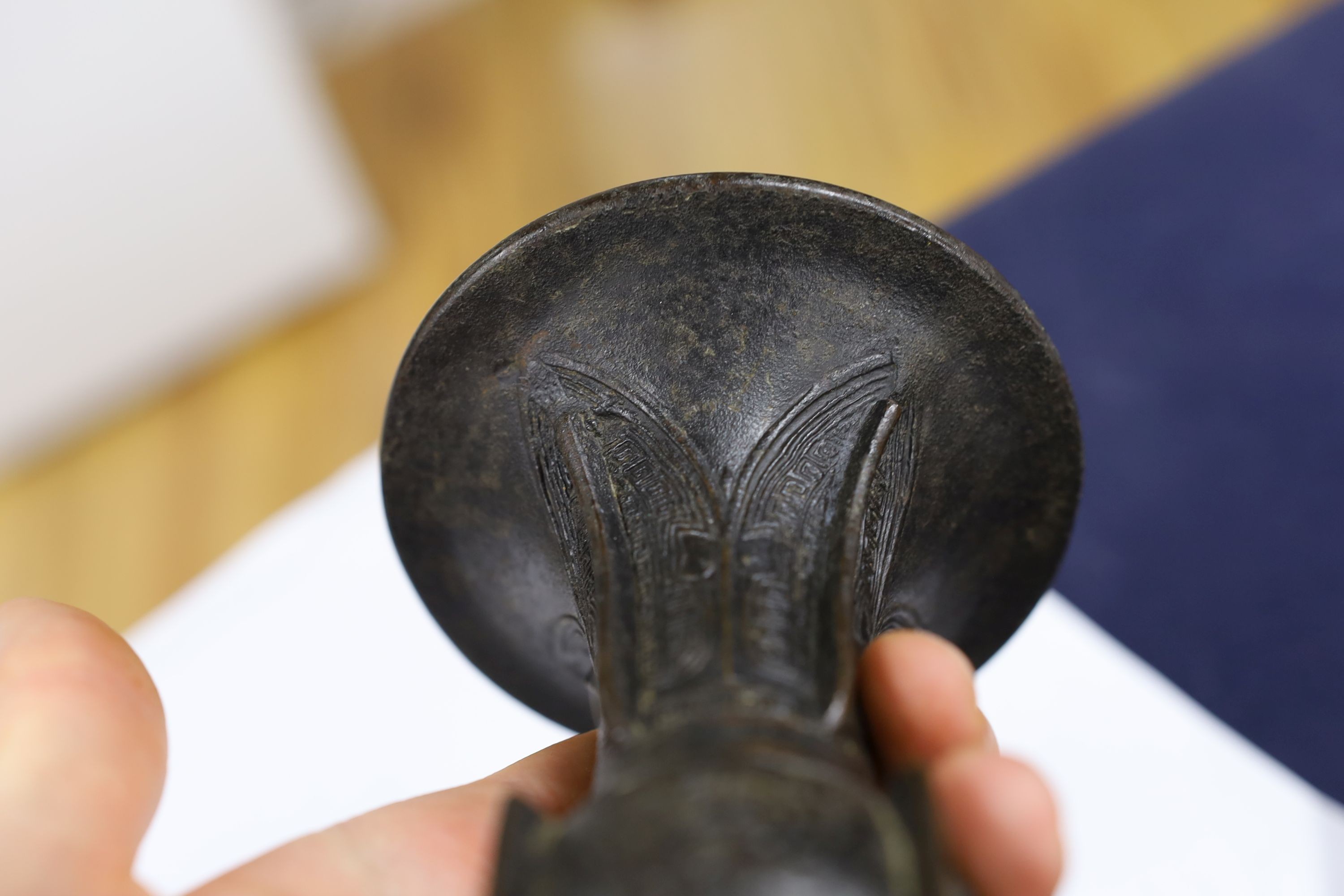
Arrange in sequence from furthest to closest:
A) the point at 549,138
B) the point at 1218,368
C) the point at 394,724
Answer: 1. the point at 549,138
2. the point at 1218,368
3. the point at 394,724

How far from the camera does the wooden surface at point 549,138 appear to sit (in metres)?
2.28

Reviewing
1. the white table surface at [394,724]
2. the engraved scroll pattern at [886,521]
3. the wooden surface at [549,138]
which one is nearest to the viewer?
the engraved scroll pattern at [886,521]

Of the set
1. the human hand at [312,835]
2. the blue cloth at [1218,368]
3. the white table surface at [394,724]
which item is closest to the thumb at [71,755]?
the human hand at [312,835]

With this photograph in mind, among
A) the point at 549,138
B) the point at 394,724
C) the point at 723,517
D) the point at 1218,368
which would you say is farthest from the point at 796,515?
the point at 549,138

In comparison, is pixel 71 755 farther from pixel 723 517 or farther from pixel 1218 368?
pixel 1218 368

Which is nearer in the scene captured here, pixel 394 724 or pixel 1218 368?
pixel 394 724

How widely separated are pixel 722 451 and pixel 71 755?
49 cm

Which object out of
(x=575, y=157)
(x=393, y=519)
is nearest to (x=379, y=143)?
(x=575, y=157)

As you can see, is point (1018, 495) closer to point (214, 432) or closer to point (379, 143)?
point (214, 432)

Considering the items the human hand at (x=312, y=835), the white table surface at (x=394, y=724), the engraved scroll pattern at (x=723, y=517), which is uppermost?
the engraved scroll pattern at (x=723, y=517)

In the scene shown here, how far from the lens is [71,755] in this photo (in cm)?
→ 69

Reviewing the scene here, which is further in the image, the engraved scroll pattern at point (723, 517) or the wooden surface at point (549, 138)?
the wooden surface at point (549, 138)

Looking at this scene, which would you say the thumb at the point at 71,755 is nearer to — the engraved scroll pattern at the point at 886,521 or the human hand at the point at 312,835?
the human hand at the point at 312,835

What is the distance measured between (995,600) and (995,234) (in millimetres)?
1092
